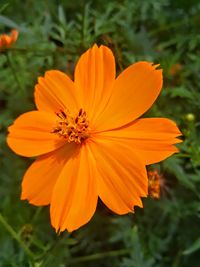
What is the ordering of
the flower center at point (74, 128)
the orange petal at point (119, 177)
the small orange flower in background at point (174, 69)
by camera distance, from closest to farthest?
the orange petal at point (119, 177), the flower center at point (74, 128), the small orange flower in background at point (174, 69)

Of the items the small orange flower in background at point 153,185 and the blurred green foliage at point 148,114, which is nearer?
the small orange flower in background at point 153,185

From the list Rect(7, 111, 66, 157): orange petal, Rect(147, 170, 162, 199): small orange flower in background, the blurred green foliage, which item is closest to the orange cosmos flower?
Rect(7, 111, 66, 157): orange petal

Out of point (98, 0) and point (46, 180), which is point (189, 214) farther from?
point (98, 0)

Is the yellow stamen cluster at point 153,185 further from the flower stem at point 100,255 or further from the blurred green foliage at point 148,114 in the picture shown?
the flower stem at point 100,255

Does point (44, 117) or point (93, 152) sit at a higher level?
point (44, 117)

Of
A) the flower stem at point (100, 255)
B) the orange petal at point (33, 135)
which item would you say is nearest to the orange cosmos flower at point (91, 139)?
the orange petal at point (33, 135)

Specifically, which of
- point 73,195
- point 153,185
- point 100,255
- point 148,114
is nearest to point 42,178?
point 73,195

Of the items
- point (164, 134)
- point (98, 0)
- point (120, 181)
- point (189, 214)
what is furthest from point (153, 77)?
point (98, 0)
